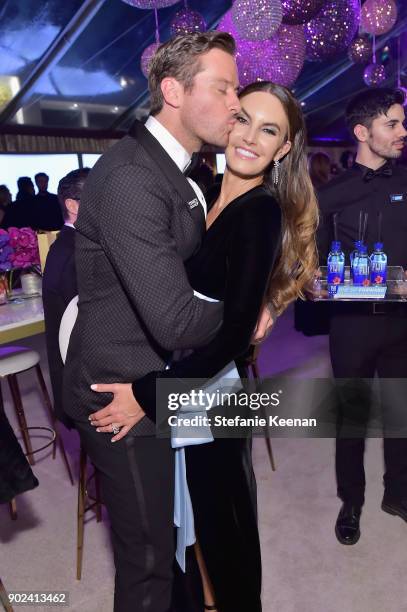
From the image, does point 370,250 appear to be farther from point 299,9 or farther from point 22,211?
point 22,211

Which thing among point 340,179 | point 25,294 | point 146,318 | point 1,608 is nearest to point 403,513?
point 340,179

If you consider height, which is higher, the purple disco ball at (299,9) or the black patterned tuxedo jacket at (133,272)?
Answer: the purple disco ball at (299,9)

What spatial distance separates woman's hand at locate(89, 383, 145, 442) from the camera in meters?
1.16

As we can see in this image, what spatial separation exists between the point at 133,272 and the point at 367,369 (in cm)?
153

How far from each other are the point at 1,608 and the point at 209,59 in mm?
1924

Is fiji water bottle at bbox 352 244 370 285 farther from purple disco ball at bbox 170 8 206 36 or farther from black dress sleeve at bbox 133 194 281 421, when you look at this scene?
purple disco ball at bbox 170 8 206 36

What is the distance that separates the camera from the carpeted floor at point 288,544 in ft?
6.23

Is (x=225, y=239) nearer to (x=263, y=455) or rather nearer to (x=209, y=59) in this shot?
(x=209, y=59)

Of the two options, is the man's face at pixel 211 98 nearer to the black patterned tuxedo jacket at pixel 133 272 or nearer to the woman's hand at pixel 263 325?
the black patterned tuxedo jacket at pixel 133 272

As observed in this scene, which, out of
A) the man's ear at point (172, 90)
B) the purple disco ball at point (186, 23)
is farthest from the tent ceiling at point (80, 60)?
the man's ear at point (172, 90)

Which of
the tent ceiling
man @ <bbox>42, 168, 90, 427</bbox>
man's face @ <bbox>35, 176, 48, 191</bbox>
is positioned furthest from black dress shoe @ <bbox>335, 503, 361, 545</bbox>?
the tent ceiling

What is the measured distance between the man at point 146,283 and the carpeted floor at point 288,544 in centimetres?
84

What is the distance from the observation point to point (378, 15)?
466cm

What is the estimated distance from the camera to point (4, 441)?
164cm
